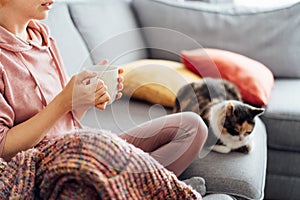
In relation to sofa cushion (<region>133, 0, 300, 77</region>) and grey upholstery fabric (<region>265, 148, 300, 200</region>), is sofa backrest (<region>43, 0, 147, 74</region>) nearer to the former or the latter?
sofa cushion (<region>133, 0, 300, 77</region>)

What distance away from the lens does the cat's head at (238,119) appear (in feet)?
5.74

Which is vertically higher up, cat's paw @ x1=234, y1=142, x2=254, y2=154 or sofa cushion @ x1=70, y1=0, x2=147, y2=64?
sofa cushion @ x1=70, y1=0, x2=147, y2=64

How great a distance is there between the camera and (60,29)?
77.5 inches

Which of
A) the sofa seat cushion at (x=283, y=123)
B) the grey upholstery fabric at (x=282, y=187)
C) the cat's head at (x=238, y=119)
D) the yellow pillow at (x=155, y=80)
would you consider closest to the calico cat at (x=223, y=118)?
the cat's head at (x=238, y=119)

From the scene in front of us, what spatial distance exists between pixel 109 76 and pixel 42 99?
23 cm

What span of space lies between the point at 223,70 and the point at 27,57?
3.60ft

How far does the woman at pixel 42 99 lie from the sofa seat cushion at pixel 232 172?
0.12 m

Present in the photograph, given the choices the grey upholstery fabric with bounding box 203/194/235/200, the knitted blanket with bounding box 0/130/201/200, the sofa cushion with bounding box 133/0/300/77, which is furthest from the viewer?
the sofa cushion with bounding box 133/0/300/77

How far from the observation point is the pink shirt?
1.20m

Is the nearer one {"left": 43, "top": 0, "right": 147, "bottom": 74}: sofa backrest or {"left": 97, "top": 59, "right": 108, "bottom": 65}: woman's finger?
{"left": 97, "top": 59, "right": 108, "bottom": 65}: woman's finger

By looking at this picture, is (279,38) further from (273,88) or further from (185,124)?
(185,124)

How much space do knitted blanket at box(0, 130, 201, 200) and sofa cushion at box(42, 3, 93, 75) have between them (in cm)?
83

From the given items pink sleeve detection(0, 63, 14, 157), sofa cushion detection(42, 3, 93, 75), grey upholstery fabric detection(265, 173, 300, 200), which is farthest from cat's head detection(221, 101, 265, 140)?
pink sleeve detection(0, 63, 14, 157)

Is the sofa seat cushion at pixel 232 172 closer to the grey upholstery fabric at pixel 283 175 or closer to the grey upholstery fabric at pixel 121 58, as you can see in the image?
the grey upholstery fabric at pixel 121 58
